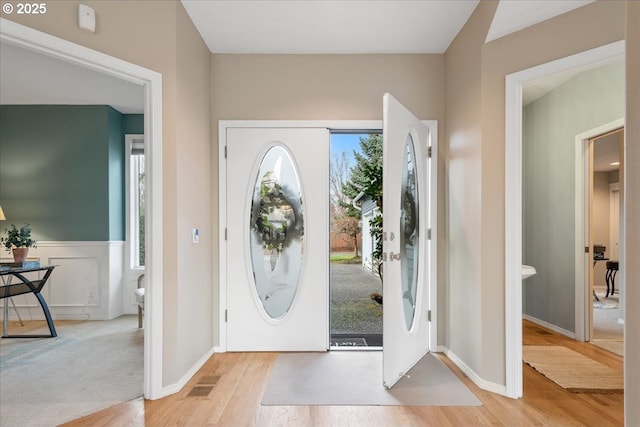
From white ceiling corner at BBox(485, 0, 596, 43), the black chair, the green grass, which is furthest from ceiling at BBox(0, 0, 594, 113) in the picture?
the black chair

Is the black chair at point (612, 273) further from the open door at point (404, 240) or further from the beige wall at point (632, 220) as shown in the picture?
the beige wall at point (632, 220)

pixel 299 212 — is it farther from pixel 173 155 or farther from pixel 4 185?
pixel 4 185

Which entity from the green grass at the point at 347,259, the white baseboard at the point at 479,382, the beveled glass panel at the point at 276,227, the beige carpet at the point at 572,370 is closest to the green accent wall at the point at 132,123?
the beveled glass panel at the point at 276,227

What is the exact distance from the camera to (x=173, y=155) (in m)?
2.54

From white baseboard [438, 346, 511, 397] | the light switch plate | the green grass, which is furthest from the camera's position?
the green grass

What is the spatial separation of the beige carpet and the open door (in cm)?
91

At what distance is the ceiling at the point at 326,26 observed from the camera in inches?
101

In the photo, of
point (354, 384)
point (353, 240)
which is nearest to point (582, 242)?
point (354, 384)

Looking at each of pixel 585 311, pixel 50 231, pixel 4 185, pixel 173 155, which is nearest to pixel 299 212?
pixel 173 155

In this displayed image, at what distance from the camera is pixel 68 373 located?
9.50 feet

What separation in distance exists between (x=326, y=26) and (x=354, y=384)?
8.67ft

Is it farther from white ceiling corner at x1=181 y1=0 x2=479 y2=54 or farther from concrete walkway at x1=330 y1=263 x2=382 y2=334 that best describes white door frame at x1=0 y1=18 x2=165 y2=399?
concrete walkway at x1=330 y1=263 x2=382 y2=334

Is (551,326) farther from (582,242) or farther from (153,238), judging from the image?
(153,238)

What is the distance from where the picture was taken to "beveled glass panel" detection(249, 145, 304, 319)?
3377 millimetres
